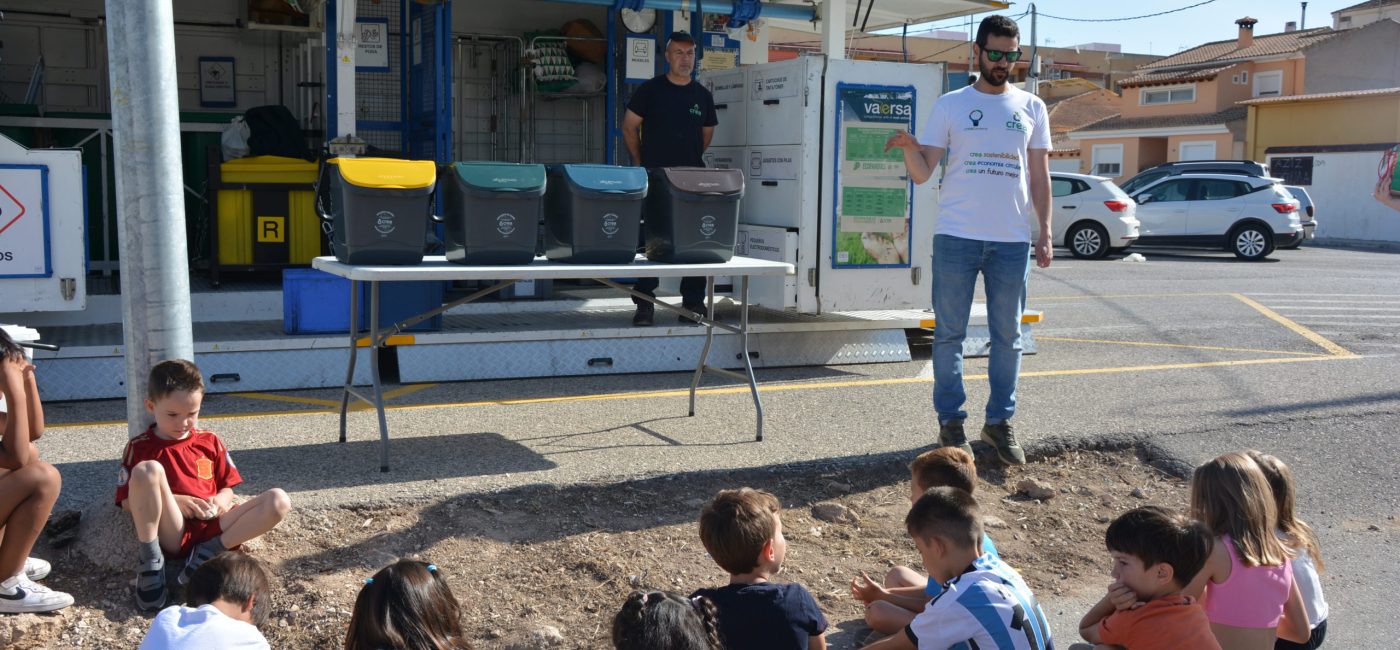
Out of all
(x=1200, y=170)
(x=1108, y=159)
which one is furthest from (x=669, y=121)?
(x=1108, y=159)

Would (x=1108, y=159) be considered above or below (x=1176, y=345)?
above

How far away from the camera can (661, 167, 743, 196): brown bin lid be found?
6.66 meters

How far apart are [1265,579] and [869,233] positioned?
17.3 feet

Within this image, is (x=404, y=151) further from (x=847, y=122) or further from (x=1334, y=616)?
(x=1334, y=616)

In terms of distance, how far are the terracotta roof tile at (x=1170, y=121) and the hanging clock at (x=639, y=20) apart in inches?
1420

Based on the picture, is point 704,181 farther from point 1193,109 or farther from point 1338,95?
point 1193,109

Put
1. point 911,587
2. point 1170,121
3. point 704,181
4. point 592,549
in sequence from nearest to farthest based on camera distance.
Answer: point 911,587 → point 592,549 → point 704,181 → point 1170,121

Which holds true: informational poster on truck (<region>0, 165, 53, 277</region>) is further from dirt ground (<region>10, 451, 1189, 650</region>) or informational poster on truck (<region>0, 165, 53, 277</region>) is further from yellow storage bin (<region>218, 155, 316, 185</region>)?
dirt ground (<region>10, 451, 1189, 650</region>)

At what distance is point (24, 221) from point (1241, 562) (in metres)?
6.28

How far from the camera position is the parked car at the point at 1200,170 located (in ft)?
76.4

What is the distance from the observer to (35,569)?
4.25 meters

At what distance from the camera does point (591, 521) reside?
17.4 ft

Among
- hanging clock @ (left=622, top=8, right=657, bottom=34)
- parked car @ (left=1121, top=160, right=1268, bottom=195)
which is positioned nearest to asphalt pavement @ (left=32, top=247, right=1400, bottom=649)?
hanging clock @ (left=622, top=8, right=657, bottom=34)

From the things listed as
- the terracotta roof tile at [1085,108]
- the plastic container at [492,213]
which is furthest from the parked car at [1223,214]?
the terracotta roof tile at [1085,108]
